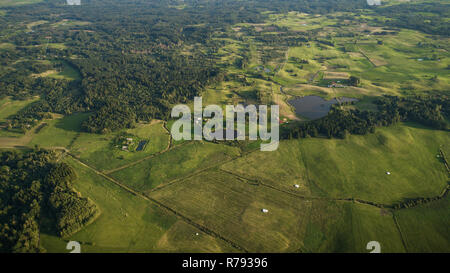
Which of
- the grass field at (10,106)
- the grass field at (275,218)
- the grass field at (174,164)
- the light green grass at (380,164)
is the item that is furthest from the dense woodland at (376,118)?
the grass field at (10,106)

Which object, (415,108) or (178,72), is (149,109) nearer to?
(178,72)

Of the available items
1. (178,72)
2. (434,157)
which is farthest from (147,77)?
(434,157)

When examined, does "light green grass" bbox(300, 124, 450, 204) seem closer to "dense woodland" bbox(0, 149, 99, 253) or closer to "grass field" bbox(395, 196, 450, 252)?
"grass field" bbox(395, 196, 450, 252)

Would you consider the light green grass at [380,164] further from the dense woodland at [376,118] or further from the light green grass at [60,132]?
the light green grass at [60,132]

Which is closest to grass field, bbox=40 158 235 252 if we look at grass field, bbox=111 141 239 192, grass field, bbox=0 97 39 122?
grass field, bbox=111 141 239 192

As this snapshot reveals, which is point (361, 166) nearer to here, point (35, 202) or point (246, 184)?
point (246, 184)

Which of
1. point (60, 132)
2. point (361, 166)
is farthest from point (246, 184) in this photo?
point (60, 132)
